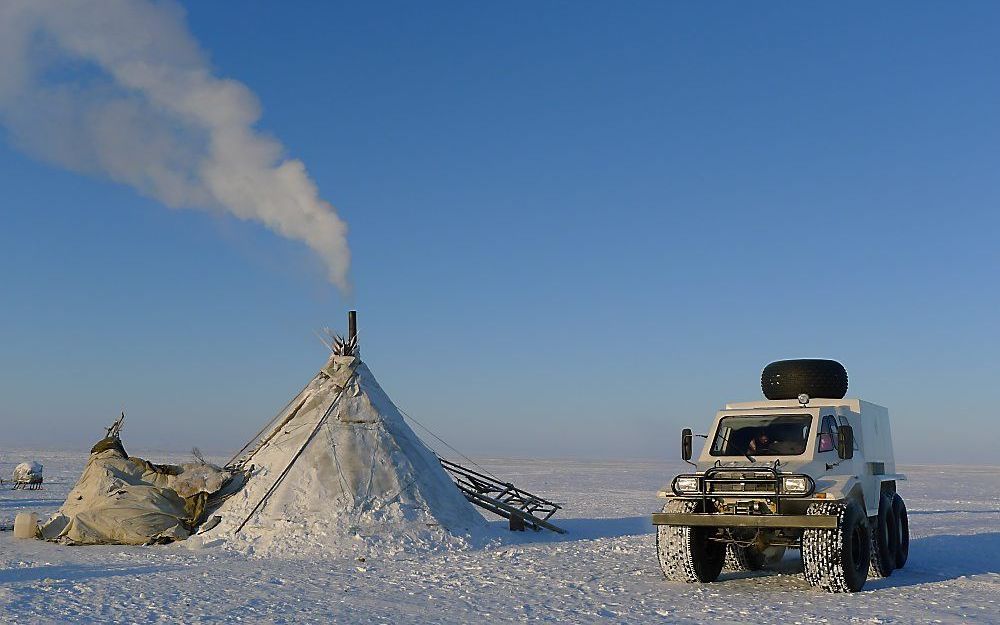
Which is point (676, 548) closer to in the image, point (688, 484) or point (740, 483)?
point (688, 484)

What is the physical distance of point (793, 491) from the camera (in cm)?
1211

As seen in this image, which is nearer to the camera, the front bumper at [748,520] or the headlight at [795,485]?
the front bumper at [748,520]

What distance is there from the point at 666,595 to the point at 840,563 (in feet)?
7.43

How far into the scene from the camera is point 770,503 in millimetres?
12141

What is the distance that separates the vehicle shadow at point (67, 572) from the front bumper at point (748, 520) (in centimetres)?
766

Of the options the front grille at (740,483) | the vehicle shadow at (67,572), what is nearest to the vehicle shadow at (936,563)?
the front grille at (740,483)

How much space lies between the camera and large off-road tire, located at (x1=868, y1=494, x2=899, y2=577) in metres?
13.7

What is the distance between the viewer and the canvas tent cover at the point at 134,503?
56.9ft

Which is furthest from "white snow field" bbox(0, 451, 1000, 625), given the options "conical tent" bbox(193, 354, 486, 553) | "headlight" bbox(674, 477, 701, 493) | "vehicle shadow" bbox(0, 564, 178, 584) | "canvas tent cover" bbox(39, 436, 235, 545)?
"headlight" bbox(674, 477, 701, 493)

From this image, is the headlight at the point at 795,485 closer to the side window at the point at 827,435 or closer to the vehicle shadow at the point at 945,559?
the side window at the point at 827,435

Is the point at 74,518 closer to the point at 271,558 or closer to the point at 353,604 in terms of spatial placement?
the point at 271,558

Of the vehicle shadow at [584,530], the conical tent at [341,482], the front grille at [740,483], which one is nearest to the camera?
the front grille at [740,483]

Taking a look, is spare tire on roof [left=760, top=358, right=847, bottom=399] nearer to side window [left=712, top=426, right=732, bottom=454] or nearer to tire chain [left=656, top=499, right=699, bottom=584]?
side window [left=712, top=426, right=732, bottom=454]

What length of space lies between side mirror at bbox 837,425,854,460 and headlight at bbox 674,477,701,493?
83.5 inches
